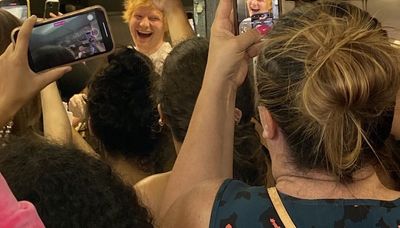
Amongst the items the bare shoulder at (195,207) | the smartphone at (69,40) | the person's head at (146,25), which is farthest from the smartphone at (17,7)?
the bare shoulder at (195,207)

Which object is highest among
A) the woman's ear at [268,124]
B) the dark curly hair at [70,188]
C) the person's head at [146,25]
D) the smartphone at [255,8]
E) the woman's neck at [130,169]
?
the dark curly hair at [70,188]

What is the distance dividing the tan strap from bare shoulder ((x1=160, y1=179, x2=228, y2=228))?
102 millimetres

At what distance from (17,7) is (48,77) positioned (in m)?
2.40

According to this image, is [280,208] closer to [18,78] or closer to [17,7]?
[18,78]

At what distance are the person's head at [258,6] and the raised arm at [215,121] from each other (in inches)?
34.5

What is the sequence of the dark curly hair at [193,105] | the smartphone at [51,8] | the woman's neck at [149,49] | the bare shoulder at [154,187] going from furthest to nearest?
the woman's neck at [149,49], the smartphone at [51,8], the dark curly hair at [193,105], the bare shoulder at [154,187]

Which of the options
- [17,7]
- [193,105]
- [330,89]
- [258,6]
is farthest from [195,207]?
[17,7]

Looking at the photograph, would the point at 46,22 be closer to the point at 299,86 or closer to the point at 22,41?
the point at 22,41

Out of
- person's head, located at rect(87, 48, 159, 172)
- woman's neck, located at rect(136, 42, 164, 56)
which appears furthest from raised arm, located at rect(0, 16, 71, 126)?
woman's neck, located at rect(136, 42, 164, 56)

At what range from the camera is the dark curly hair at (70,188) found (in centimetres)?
86

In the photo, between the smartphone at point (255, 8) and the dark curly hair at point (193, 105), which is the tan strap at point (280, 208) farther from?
the smartphone at point (255, 8)

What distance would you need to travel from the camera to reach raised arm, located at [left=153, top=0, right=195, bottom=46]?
233 centimetres

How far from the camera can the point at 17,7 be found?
3.62 m

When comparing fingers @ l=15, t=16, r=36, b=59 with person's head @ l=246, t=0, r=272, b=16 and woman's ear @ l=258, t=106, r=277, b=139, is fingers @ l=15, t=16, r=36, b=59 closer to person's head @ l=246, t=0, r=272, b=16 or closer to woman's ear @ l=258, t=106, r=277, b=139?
woman's ear @ l=258, t=106, r=277, b=139
